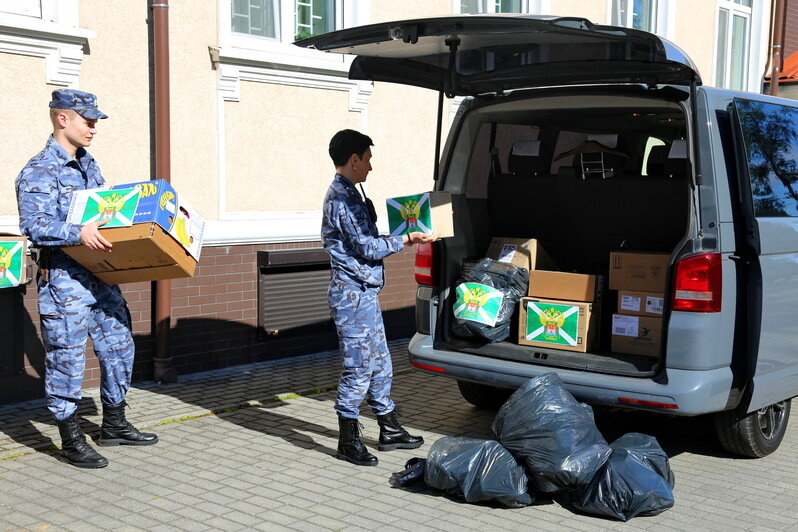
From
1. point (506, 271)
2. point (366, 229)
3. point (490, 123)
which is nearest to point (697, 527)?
point (506, 271)

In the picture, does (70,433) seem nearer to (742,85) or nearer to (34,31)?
(34,31)

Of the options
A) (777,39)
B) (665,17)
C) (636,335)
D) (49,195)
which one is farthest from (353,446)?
(777,39)

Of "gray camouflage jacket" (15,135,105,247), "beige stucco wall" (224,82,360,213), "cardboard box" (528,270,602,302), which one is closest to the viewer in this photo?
"gray camouflage jacket" (15,135,105,247)

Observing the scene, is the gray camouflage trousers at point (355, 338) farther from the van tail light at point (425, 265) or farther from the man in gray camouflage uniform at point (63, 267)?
the man in gray camouflage uniform at point (63, 267)

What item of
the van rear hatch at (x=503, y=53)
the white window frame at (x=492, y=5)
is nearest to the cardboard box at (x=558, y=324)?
the van rear hatch at (x=503, y=53)

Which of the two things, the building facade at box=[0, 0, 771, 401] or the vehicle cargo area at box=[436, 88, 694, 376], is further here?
the building facade at box=[0, 0, 771, 401]

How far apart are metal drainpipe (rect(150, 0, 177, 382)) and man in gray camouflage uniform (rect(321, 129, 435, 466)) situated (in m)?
2.26

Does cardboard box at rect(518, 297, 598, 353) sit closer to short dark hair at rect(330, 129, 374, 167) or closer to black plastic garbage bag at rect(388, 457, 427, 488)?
black plastic garbage bag at rect(388, 457, 427, 488)

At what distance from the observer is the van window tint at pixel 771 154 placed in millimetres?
5344

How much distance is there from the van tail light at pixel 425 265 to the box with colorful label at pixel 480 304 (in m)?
0.26

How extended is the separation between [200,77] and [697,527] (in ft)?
16.4

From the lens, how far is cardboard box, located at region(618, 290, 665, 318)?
212 inches

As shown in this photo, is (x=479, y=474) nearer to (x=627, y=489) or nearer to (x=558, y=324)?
(x=627, y=489)

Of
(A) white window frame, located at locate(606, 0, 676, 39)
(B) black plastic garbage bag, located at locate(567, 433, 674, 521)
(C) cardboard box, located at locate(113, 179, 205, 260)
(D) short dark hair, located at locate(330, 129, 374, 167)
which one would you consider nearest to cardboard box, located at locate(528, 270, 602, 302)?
(B) black plastic garbage bag, located at locate(567, 433, 674, 521)
